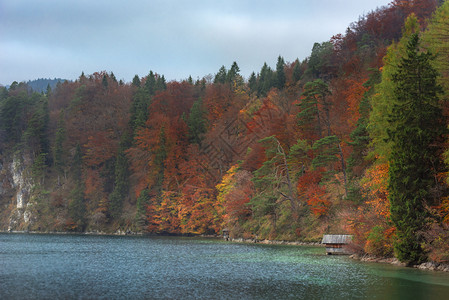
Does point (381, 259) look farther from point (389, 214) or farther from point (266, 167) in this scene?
point (266, 167)

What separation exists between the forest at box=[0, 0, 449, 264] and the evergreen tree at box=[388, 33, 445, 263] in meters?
0.09

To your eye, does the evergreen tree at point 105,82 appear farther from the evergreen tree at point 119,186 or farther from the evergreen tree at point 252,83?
the evergreen tree at point 252,83

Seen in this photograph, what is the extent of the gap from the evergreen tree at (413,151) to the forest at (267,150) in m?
0.09

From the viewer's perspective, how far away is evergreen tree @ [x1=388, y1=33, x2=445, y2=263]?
30703mm


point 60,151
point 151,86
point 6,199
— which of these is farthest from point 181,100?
point 6,199

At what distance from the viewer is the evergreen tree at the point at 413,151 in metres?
30.7

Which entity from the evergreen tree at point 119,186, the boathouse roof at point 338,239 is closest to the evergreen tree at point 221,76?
the evergreen tree at point 119,186

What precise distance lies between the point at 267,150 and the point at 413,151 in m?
37.3

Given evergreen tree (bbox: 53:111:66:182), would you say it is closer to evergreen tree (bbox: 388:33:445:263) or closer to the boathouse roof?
the boathouse roof

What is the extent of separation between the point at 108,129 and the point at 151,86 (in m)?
21.8

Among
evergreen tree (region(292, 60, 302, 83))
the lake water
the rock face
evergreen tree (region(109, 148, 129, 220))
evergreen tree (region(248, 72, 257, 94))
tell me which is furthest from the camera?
evergreen tree (region(248, 72, 257, 94))

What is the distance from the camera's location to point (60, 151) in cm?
11612

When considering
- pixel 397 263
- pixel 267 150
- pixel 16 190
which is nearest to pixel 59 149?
pixel 16 190

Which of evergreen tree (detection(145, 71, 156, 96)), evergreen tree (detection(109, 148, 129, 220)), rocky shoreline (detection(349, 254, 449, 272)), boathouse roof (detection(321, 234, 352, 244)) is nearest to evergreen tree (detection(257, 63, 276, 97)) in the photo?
evergreen tree (detection(145, 71, 156, 96))
